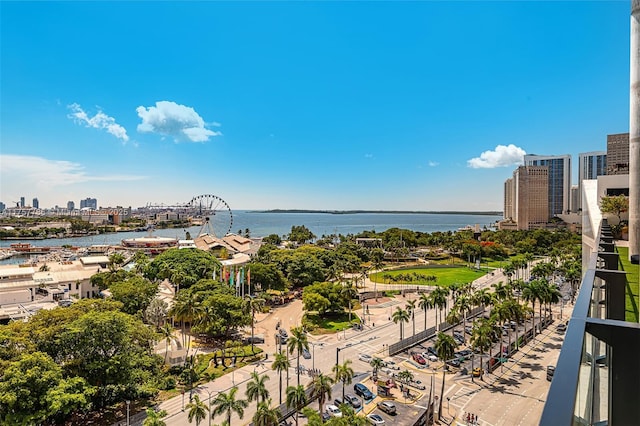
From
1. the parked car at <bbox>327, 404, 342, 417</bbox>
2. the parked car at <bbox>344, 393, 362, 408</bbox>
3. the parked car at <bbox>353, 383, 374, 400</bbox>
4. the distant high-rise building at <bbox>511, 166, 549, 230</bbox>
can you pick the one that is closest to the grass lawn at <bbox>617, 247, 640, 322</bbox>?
the parked car at <bbox>327, 404, 342, 417</bbox>

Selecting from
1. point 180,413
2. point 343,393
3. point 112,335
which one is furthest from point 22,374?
point 343,393

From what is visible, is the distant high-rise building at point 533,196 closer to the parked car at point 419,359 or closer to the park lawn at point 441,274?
the park lawn at point 441,274

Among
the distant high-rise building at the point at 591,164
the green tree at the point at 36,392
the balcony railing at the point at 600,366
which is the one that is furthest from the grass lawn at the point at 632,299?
the distant high-rise building at the point at 591,164

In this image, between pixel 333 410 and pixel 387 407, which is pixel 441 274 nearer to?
pixel 387 407

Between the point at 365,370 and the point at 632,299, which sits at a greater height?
the point at 632,299

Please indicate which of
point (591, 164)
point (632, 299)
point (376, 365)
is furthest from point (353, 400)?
point (591, 164)

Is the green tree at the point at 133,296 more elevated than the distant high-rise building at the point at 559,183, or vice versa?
the distant high-rise building at the point at 559,183

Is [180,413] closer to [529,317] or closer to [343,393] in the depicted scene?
[343,393]

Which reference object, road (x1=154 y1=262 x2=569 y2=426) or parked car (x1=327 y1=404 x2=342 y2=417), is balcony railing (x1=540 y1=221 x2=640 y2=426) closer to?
road (x1=154 y1=262 x2=569 y2=426)
